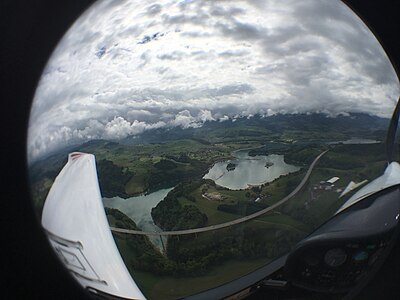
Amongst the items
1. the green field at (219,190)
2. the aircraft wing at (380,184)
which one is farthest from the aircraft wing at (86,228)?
the aircraft wing at (380,184)

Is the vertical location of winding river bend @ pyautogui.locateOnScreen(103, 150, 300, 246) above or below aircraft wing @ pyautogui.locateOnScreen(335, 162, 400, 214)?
above

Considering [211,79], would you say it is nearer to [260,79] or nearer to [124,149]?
[260,79]

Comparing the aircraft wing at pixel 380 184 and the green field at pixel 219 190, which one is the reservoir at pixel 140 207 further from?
the aircraft wing at pixel 380 184

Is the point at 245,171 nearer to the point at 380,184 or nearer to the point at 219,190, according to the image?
the point at 219,190

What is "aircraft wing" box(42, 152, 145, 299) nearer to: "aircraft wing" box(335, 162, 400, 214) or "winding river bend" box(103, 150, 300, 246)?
"winding river bend" box(103, 150, 300, 246)

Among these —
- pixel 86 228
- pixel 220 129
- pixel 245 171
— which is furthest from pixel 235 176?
pixel 86 228

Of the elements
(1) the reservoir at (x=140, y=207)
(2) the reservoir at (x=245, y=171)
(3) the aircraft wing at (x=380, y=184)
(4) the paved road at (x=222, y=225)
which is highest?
(2) the reservoir at (x=245, y=171)

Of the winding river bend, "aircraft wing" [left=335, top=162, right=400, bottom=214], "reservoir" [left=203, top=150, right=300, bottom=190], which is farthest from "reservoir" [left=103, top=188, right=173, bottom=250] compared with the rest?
"aircraft wing" [left=335, top=162, right=400, bottom=214]
